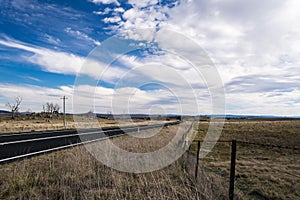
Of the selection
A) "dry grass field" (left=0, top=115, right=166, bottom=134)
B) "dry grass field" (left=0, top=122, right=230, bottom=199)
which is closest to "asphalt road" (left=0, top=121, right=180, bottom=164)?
"dry grass field" (left=0, top=122, right=230, bottom=199)

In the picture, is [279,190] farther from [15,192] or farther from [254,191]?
[15,192]

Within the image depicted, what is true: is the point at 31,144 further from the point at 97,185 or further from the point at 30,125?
the point at 30,125

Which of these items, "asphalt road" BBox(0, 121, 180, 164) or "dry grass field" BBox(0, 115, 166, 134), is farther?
"dry grass field" BBox(0, 115, 166, 134)

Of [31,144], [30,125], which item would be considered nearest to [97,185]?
[31,144]

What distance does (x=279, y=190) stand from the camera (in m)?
7.98

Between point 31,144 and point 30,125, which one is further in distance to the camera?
point 30,125

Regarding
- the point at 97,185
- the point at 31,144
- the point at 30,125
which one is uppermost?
the point at 97,185

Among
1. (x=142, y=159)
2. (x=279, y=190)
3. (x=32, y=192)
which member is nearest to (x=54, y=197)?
(x=32, y=192)

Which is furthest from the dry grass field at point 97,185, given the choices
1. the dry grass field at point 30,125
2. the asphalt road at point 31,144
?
the dry grass field at point 30,125

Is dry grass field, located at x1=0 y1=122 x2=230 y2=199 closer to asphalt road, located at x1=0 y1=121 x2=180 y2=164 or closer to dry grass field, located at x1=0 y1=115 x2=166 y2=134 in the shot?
asphalt road, located at x1=0 y1=121 x2=180 y2=164

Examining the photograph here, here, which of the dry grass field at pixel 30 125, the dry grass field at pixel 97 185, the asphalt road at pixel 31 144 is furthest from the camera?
the dry grass field at pixel 30 125

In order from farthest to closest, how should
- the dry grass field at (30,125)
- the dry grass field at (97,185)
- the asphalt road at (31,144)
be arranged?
the dry grass field at (30,125)
the asphalt road at (31,144)
the dry grass field at (97,185)

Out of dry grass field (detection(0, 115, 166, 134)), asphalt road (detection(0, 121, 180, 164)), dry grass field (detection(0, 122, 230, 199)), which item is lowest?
dry grass field (detection(0, 115, 166, 134))

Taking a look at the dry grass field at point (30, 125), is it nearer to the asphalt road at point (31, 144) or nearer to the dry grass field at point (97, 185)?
the asphalt road at point (31, 144)
